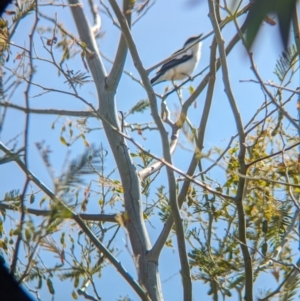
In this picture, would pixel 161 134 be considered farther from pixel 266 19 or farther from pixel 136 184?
pixel 266 19

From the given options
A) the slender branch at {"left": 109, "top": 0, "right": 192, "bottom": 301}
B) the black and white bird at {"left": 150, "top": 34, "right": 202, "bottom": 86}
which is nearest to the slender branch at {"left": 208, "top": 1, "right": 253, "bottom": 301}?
the slender branch at {"left": 109, "top": 0, "right": 192, "bottom": 301}

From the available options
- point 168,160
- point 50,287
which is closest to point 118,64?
point 168,160

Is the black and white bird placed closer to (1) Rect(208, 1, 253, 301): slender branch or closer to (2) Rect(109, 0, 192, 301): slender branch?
(2) Rect(109, 0, 192, 301): slender branch

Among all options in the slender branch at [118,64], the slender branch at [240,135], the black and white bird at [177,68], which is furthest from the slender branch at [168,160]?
the black and white bird at [177,68]

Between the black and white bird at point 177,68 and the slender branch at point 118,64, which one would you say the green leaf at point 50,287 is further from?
the black and white bird at point 177,68

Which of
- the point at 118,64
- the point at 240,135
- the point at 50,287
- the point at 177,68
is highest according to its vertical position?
the point at 177,68

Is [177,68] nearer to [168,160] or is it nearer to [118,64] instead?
[118,64]

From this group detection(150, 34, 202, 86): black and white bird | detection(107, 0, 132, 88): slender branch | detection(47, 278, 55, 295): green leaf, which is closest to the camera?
detection(47, 278, 55, 295): green leaf

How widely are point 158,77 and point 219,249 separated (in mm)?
3937

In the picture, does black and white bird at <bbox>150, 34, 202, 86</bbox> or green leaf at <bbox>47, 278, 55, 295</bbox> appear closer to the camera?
green leaf at <bbox>47, 278, 55, 295</bbox>

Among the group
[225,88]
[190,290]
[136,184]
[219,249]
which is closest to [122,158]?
[136,184]

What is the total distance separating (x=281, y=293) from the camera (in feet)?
9.91

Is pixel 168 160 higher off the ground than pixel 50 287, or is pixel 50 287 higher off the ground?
pixel 168 160

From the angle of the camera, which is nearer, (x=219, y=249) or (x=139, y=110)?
(x=219, y=249)
